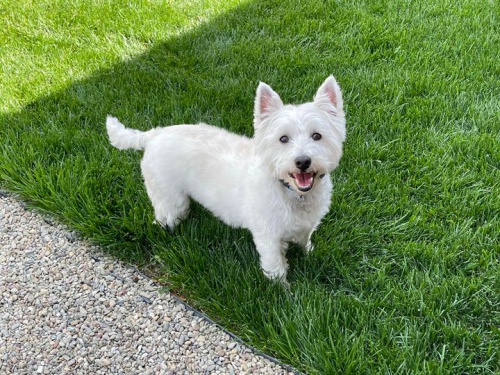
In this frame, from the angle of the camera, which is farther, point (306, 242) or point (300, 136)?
point (306, 242)

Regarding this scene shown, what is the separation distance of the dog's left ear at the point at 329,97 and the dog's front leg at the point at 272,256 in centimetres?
83

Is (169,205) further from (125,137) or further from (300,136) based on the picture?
(300,136)

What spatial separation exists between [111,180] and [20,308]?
117 cm

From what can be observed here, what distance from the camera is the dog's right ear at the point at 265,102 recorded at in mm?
2639

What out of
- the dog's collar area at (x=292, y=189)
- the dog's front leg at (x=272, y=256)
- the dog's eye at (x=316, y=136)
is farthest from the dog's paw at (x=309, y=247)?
the dog's eye at (x=316, y=136)

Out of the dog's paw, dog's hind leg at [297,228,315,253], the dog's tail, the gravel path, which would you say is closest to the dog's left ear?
dog's hind leg at [297,228,315,253]

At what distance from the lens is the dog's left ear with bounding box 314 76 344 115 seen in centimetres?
265

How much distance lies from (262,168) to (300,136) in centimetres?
32

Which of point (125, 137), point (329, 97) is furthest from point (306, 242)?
point (125, 137)

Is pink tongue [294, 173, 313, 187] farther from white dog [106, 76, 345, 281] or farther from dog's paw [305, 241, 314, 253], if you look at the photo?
dog's paw [305, 241, 314, 253]

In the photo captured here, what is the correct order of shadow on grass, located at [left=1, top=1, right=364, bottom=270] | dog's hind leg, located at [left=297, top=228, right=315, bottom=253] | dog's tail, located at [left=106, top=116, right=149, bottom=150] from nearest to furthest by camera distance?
dog's hind leg, located at [left=297, top=228, right=315, bottom=253] → dog's tail, located at [left=106, top=116, right=149, bottom=150] → shadow on grass, located at [left=1, top=1, right=364, bottom=270]

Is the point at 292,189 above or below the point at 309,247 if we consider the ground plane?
above

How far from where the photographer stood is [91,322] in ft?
9.75

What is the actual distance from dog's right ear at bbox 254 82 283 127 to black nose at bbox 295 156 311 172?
380 millimetres
